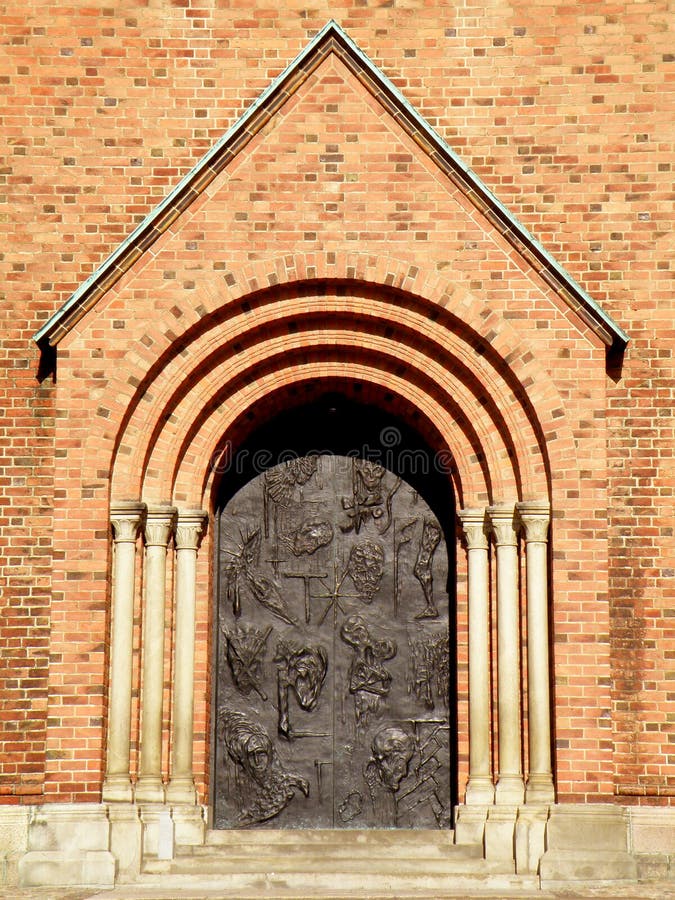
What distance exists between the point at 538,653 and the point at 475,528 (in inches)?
52.9

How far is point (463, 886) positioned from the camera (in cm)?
1180

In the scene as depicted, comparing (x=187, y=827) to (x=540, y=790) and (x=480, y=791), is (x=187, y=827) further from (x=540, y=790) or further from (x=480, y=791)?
(x=540, y=790)

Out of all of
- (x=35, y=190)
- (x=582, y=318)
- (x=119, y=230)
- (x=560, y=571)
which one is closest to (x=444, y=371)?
(x=582, y=318)

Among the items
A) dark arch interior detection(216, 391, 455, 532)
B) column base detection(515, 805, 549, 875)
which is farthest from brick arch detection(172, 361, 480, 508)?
column base detection(515, 805, 549, 875)

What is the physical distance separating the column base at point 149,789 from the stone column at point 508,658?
2932 millimetres

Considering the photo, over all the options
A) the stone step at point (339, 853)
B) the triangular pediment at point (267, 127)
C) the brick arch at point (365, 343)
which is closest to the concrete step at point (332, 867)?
the stone step at point (339, 853)

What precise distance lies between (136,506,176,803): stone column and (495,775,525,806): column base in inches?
116

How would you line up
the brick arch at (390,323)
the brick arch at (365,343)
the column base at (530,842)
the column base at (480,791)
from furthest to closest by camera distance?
1. the brick arch at (365,343)
2. the brick arch at (390,323)
3. the column base at (480,791)
4. the column base at (530,842)

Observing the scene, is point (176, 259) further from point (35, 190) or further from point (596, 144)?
point (596, 144)

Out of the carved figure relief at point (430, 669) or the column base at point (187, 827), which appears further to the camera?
the carved figure relief at point (430, 669)

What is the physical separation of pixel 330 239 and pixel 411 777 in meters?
5.01

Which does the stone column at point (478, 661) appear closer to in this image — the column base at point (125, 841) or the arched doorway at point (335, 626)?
the arched doorway at point (335, 626)

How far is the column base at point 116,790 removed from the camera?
1217cm

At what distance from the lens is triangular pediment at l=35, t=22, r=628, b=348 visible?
41.8 ft
